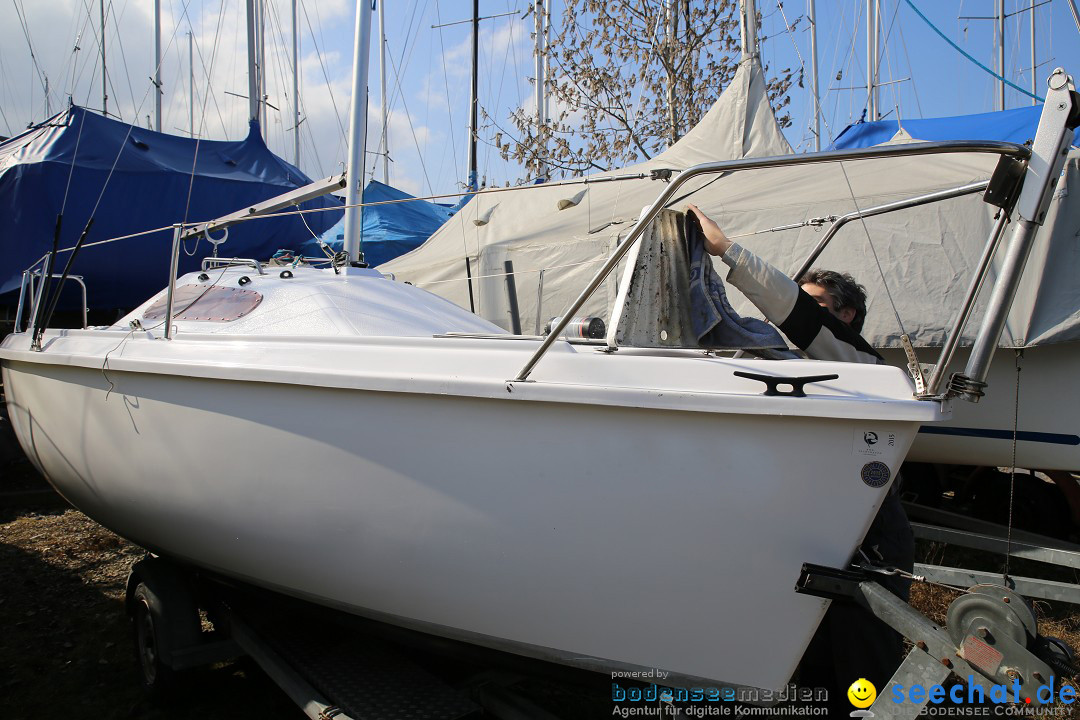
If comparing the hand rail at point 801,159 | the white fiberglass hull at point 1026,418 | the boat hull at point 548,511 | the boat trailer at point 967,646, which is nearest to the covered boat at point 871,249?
the white fiberglass hull at point 1026,418

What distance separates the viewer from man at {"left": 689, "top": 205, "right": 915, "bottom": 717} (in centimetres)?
196

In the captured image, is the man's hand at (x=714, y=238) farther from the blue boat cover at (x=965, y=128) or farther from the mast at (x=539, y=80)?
the mast at (x=539, y=80)

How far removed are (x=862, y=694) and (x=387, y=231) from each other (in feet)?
29.1

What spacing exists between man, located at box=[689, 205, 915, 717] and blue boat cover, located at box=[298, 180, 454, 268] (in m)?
7.61

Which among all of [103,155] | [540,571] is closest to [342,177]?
[540,571]

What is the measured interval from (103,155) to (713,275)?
735 centimetres

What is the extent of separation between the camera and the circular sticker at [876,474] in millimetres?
1637

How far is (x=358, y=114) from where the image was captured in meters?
4.12

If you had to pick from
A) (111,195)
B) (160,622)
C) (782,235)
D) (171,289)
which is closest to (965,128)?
(782,235)

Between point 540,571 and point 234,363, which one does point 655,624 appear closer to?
point 540,571

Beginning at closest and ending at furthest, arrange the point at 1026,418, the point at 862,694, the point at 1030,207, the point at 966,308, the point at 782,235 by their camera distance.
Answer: the point at 1030,207 → the point at 966,308 → the point at 862,694 → the point at 1026,418 → the point at 782,235

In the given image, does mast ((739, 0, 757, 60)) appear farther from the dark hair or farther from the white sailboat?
the white sailboat

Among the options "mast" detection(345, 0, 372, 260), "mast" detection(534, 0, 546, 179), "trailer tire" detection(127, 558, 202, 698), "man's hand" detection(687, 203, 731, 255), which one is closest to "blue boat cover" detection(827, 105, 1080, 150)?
"mast" detection(534, 0, 546, 179)

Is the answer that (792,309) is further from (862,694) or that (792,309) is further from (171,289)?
(171,289)
